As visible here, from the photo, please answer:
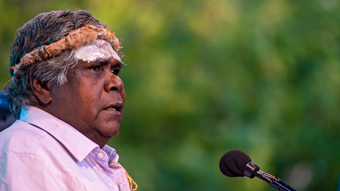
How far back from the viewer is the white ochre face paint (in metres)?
1.99

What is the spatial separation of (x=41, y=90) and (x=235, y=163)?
102 centimetres

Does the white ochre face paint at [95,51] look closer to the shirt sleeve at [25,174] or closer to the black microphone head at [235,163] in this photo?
the shirt sleeve at [25,174]

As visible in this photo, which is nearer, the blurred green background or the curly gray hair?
the curly gray hair

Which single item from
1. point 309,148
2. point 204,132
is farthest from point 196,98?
point 309,148

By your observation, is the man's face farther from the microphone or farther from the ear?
the microphone

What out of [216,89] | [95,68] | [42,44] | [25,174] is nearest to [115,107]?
[95,68]

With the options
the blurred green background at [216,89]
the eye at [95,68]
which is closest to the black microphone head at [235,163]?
the eye at [95,68]

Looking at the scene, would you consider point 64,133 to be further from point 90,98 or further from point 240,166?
point 240,166

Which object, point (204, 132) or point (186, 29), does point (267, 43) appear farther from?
point (204, 132)

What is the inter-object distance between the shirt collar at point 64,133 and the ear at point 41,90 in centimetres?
7

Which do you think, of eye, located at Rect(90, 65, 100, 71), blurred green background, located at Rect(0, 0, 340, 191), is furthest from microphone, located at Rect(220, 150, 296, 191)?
blurred green background, located at Rect(0, 0, 340, 191)

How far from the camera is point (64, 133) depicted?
186 centimetres

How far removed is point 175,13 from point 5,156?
4196mm

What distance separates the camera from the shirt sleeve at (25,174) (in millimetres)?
1567
